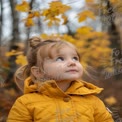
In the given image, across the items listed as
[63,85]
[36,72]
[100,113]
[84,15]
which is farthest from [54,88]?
[84,15]

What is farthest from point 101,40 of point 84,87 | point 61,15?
point 84,87

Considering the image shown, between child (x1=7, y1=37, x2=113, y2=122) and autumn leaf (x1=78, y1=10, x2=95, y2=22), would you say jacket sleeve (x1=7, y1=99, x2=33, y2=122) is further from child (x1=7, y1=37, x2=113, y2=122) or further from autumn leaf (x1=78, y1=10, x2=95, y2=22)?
autumn leaf (x1=78, y1=10, x2=95, y2=22)

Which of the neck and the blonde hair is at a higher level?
the blonde hair

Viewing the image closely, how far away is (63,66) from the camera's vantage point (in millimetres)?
3410

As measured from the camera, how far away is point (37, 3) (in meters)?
5.99

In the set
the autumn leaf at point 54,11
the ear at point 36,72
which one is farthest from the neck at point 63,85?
the autumn leaf at point 54,11

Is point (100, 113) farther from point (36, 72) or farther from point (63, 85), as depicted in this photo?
point (36, 72)

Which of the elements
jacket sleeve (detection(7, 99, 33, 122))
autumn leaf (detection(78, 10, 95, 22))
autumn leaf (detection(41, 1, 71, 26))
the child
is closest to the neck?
the child

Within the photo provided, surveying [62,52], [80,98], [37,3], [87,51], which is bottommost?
[87,51]

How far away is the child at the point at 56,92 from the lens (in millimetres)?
3309

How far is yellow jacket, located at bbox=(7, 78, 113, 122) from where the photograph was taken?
10.8ft

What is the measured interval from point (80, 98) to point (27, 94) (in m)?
0.43

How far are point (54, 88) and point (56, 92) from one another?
1.4 inches

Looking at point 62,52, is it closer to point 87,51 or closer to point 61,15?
point 61,15
